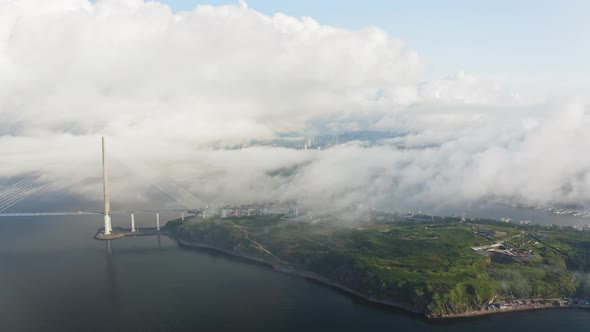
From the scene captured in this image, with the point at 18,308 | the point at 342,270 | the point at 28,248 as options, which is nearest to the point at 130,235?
the point at 28,248

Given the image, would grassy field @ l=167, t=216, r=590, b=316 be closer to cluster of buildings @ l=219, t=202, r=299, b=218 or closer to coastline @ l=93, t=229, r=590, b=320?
coastline @ l=93, t=229, r=590, b=320

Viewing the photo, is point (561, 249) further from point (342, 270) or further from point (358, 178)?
point (358, 178)

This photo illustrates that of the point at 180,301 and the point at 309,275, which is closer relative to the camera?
the point at 180,301

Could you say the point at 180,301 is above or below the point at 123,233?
below

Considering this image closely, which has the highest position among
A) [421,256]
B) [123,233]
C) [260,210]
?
[260,210]

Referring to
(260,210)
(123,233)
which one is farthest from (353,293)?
(260,210)

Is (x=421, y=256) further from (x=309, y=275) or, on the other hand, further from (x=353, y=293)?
(x=309, y=275)
